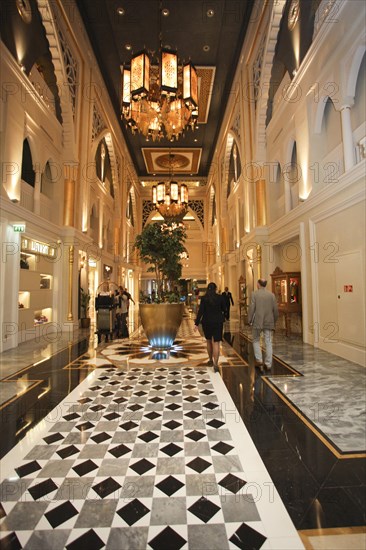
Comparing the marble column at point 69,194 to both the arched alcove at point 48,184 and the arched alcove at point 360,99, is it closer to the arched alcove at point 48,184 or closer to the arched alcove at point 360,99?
the arched alcove at point 48,184

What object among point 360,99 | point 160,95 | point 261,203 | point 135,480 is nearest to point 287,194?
point 261,203

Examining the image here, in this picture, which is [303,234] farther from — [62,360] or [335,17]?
[62,360]

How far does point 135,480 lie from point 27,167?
Answer: 25.2 feet

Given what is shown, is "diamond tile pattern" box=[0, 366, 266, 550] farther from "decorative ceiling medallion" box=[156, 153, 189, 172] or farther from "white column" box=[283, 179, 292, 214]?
"decorative ceiling medallion" box=[156, 153, 189, 172]

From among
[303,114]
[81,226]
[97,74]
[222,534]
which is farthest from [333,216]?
[97,74]

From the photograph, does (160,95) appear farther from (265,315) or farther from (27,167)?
(265,315)

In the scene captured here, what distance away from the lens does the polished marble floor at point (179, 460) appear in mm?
1466

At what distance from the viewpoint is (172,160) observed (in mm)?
16859

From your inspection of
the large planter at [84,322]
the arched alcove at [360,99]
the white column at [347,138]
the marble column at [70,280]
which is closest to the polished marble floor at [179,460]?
the white column at [347,138]

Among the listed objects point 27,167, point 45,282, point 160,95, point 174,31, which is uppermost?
point 174,31

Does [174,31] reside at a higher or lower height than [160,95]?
higher

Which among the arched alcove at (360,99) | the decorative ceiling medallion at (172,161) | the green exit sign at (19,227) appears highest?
the decorative ceiling medallion at (172,161)

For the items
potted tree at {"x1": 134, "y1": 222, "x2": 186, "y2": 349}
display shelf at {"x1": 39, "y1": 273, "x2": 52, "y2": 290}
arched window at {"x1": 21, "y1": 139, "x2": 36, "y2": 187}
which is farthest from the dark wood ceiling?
display shelf at {"x1": 39, "y1": 273, "x2": 52, "y2": 290}

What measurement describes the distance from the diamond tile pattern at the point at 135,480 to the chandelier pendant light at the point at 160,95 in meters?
5.90
